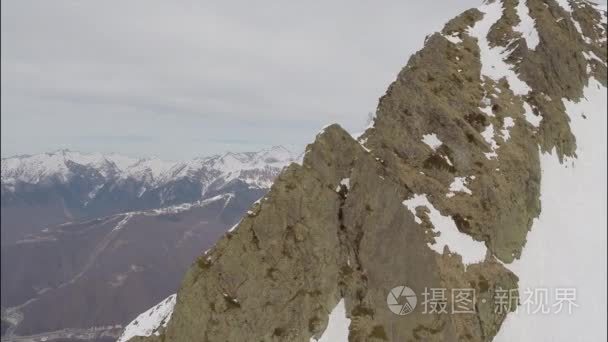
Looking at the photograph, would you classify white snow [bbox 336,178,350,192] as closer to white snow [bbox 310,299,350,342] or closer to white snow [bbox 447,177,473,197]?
white snow [bbox 310,299,350,342]

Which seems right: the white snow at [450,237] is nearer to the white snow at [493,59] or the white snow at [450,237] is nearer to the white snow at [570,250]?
the white snow at [570,250]

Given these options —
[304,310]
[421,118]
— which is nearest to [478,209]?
[421,118]

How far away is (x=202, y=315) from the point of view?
3039cm

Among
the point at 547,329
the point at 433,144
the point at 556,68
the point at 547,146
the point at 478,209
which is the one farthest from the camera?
the point at 556,68

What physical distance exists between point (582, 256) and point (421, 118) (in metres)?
22.9

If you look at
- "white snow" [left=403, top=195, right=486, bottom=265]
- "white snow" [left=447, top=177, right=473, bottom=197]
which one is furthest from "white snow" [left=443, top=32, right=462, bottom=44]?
"white snow" [left=403, top=195, right=486, bottom=265]

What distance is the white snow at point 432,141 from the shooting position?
4153cm

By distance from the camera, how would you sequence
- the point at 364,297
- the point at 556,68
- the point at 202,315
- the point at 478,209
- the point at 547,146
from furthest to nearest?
the point at 556,68 → the point at 547,146 → the point at 478,209 → the point at 364,297 → the point at 202,315

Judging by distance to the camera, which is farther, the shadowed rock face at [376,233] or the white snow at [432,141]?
the white snow at [432,141]

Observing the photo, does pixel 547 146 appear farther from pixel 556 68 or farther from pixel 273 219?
pixel 273 219

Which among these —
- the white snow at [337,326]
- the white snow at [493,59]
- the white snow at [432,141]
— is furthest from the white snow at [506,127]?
the white snow at [337,326]

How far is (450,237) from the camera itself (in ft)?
117

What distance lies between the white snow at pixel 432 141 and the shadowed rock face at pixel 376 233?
35 cm

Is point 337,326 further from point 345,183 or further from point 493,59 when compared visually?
point 493,59
